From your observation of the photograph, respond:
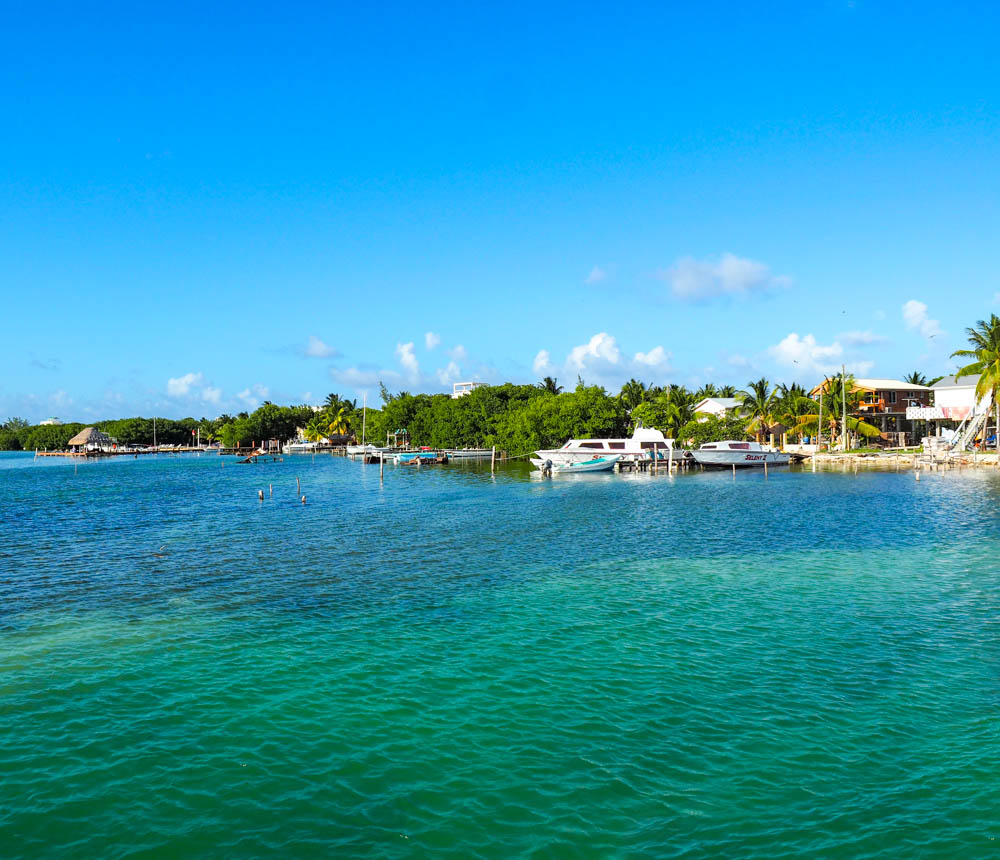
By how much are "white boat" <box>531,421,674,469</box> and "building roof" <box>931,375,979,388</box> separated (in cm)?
4689

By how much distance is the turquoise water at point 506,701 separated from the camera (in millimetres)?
11055

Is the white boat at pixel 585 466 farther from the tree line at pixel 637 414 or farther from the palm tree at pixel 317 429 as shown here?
the palm tree at pixel 317 429

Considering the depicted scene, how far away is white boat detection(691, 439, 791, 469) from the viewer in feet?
305

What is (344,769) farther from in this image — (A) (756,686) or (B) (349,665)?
(A) (756,686)

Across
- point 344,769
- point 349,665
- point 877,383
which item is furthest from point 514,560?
point 877,383

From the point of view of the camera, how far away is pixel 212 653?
19047mm

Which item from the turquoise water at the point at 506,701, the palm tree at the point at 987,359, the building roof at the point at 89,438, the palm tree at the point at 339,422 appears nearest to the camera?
the turquoise water at the point at 506,701

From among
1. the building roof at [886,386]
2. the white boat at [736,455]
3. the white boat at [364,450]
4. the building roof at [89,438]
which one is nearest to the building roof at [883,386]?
the building roof at [886,386]

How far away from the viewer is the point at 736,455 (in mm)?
93250

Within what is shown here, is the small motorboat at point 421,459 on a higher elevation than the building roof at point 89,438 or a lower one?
lower

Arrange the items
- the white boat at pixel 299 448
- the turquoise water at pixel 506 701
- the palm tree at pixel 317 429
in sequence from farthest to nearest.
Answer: the palm tree at pixel 317 429, the white boat at pixel 299 448, the turquoise water at pixel 506 701

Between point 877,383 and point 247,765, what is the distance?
13392cm

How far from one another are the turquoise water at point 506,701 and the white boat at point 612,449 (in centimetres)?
5357

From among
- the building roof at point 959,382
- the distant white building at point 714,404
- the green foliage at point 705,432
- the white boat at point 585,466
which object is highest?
the building roof at point 959,382
